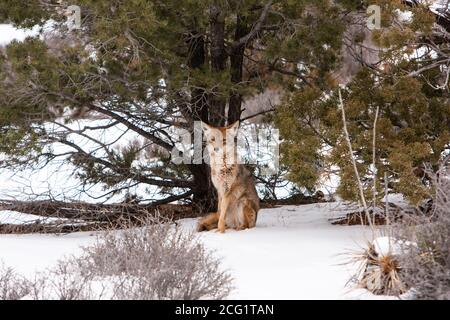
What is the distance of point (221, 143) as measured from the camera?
9625mm

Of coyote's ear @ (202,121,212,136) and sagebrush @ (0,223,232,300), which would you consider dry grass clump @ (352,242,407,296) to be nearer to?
sagebrush @ (0,223,232,300)

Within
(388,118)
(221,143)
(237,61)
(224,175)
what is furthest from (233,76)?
(388,118)

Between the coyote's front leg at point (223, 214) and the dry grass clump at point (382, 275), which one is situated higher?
the coyote's front leg at point (223, 214)

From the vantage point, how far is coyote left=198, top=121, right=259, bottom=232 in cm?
964

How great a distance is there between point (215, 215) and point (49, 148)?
3264 mm

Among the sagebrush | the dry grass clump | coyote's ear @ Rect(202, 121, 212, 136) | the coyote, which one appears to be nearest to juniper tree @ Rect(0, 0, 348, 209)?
coyote's ear @ Rect(202, 121, 212, 136)

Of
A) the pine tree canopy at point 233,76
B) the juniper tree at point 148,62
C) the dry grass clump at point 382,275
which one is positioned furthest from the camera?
the juniper tree at point 148,62

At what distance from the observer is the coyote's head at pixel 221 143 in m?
9.60

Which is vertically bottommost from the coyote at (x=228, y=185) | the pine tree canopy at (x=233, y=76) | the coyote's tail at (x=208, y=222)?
the coyote's tail at (x=208, y=222)

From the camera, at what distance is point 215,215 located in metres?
10.1

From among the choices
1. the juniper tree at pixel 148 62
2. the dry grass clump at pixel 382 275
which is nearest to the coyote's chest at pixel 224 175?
the juniper tree at pixel 148 62

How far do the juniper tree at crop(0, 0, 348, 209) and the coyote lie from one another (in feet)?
2.58

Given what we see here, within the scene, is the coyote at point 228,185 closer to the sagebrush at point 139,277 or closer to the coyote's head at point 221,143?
the coyote's head at point 221,143

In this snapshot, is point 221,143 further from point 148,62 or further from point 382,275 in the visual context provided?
point 382,275
